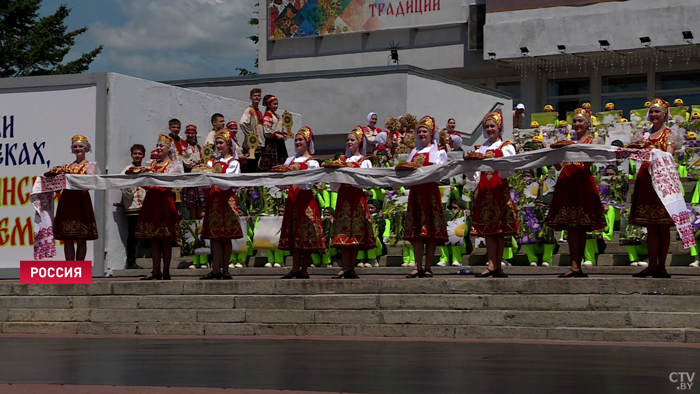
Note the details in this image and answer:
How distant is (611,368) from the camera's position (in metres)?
7.98

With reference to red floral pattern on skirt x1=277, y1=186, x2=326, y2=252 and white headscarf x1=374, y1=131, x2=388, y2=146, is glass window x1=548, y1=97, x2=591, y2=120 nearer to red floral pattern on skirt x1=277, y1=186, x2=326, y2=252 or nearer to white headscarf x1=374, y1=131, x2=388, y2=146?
white headscarf x1=374, y1=131, x2=388, y2=146

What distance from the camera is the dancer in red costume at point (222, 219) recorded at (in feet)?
45.0

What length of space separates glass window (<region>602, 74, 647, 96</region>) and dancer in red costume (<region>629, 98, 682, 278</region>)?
26.2 m

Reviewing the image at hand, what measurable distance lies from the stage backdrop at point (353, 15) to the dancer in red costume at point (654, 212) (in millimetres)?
28482

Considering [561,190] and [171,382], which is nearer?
[171,382]

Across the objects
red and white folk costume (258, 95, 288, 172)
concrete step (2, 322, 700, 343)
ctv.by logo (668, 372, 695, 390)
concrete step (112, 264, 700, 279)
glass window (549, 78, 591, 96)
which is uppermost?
glass window (549, 78, 591, 96)

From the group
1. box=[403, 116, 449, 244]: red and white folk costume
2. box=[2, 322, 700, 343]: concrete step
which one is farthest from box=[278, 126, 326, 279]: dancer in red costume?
box=[2, 322, 700, 343]: concrete step

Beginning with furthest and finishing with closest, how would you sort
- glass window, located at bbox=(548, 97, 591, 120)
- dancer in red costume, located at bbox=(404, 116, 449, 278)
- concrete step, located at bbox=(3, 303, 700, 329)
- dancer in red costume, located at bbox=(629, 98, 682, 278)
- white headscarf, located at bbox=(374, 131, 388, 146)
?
glass window, located at bbox=(548, 97, 591, 120) → white headscarf, located at bbox=(374, 131, 388, 146) → dancer in red costume, located at bbox=(404, 116, 449, 278) → dancer in red costume, located at bbox=(629, 98, 682, 278) → concrete step, located at bbox=(3, 303, 700, 329)

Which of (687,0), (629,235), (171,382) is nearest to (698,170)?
(629,235)

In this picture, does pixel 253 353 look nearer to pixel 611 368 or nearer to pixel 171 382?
pixel 171 382

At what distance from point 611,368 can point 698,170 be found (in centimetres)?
993

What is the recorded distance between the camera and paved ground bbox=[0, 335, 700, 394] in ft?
24.2

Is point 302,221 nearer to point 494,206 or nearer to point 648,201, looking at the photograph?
point 494,206

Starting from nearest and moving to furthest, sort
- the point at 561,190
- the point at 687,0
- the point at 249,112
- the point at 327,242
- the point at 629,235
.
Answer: the point at 561,190
the point at 629,235
the point at 327,242
the point at 249,112
the point at 687,0
